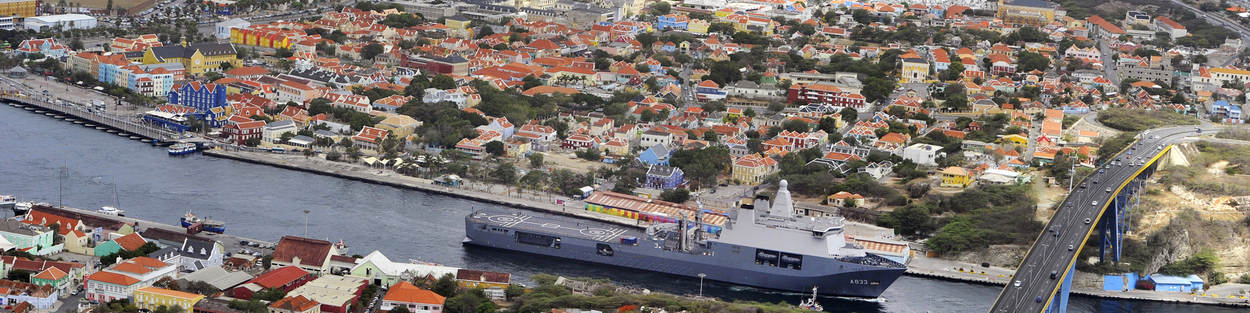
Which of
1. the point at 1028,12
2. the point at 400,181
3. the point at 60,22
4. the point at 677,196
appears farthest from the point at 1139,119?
the point at 60,22

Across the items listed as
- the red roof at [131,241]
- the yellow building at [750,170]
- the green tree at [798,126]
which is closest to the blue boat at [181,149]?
the red roof at [131,241]

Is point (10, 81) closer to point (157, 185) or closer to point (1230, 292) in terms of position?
point (157, 185)

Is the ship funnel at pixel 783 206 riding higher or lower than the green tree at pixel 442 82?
higher

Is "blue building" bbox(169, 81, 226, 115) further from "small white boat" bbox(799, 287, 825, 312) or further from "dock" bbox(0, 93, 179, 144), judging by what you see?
"small white boat" bbox(799, 287, 825, 312)

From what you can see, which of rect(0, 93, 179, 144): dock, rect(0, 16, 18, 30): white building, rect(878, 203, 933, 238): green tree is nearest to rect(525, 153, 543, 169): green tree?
rect(878, 203, 933, 238): green tree

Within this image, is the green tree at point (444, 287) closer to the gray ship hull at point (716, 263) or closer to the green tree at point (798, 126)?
the gray ship hull at point (716, 263)

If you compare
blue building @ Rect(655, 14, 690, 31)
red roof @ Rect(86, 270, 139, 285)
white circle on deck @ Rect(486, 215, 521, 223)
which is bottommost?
white circle on deck @ Rect(486, 215, 521, 223)

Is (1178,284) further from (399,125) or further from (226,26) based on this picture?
(226,26)
